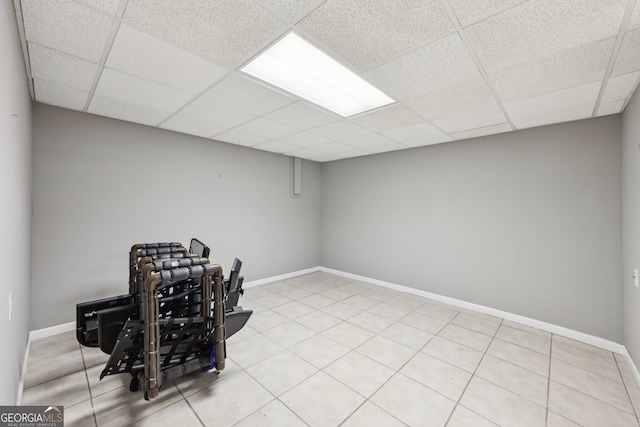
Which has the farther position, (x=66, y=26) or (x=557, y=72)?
(x=557, y=72)

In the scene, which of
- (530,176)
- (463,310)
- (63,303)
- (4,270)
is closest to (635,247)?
(530,176)

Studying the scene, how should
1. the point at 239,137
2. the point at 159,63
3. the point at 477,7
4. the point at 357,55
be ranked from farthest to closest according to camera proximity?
the point at 239,137, the point at 159,63, the point at 357,55, the point at 477,7

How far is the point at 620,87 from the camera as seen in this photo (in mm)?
2205

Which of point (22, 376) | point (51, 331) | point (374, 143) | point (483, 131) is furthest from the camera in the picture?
point (374, 143)

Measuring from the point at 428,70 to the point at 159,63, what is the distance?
6.71 feet

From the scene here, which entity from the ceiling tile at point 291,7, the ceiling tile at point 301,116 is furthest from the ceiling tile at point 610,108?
the ceiling tile at point 291,7

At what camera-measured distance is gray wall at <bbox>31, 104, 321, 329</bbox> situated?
9.47ft

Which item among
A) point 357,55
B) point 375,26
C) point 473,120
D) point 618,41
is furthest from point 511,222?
point 375,26

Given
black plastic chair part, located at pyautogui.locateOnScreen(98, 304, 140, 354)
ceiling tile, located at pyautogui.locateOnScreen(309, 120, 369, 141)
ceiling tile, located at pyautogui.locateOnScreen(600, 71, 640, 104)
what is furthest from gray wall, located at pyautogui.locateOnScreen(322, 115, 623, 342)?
black plastic chair part, located at pyautogui.locateOnScreen(98, 304, 140, 354)

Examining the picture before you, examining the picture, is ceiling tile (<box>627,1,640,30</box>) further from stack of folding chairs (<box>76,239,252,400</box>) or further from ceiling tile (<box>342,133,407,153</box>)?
stack of folding chairs (<box>76,239,252,400</box>)

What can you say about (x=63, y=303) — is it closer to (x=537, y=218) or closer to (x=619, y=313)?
(x=537, y=218)

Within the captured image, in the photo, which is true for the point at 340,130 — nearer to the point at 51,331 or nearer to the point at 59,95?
the point at 59,95

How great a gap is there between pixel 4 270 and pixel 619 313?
5137mm

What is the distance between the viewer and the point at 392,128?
3.41 meters
